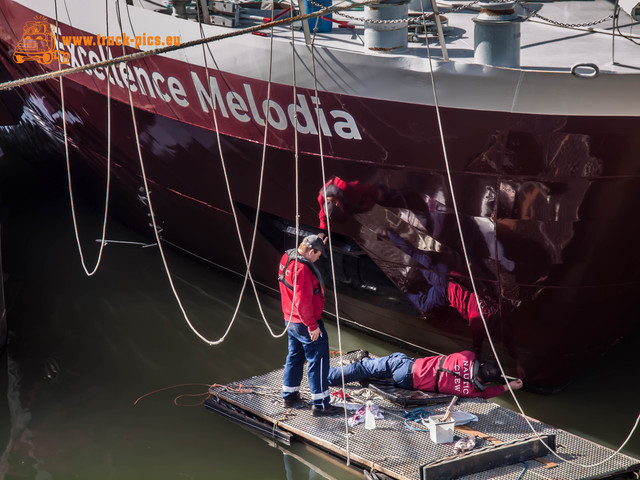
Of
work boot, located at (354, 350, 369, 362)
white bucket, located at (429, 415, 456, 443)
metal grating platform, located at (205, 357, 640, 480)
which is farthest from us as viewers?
work boot, located at (354, 350, 369, 362)

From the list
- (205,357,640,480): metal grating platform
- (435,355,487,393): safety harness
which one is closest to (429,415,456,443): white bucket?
(205,357,640,480): metal grating platform

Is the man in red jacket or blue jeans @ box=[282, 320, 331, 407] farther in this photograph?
blue jeans @ box=[282, 320, 331, 407]

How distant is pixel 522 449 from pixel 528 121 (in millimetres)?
2111

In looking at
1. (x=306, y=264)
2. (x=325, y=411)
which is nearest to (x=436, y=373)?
(x=325, y=411)

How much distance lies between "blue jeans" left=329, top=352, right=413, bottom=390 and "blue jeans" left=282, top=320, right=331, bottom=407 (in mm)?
309

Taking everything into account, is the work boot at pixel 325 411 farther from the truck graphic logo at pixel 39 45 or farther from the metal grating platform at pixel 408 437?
the truck graphic logo at pixel 39 45

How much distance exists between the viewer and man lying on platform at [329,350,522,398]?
589cm

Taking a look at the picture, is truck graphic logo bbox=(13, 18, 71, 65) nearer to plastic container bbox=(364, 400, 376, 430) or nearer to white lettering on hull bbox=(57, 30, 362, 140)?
white lettering on hull bbox=(57, 30, 362, 140)

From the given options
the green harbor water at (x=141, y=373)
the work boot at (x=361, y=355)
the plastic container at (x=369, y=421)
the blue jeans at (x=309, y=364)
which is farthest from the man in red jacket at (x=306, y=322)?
the work boot at (x=361, y=355)

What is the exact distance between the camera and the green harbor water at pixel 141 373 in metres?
5.62

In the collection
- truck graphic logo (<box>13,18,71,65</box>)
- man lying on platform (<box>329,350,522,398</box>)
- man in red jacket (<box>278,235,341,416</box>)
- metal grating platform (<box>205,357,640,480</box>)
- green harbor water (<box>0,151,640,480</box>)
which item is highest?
truck graphic logo (<box>13,18,71,65</box>)

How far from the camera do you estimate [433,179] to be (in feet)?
18.5

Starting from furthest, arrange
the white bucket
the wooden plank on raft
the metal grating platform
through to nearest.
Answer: the white bucket < the metal grating platform < the wooden plank on raft

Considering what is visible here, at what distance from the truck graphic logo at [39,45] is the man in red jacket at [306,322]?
135 inches
